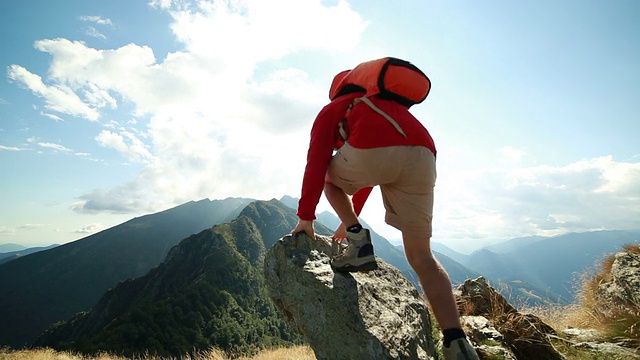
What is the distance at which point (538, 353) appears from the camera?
445 centimetres

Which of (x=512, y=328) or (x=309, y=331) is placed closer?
(x=309, y=331)

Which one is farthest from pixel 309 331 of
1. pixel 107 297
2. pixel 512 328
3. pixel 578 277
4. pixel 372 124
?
pixel 107 297

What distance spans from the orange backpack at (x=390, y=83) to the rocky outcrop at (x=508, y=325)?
125 inches

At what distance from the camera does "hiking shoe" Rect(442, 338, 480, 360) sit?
2.62m

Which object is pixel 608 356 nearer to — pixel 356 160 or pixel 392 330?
pixel 392 330

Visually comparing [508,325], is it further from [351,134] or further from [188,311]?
[188,311]

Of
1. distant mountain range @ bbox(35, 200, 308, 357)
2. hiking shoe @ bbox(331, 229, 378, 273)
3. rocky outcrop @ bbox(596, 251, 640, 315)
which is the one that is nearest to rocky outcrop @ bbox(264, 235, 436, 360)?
hiking shoe @ bbox(331, 229, 378, 273)

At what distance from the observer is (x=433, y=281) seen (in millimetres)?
2898

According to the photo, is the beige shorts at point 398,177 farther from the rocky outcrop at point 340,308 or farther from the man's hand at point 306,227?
the rocky outcrop at point 340,308

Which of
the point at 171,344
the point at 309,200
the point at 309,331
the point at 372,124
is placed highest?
the point at 372,124

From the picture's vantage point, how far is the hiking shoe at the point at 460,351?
2.62 m

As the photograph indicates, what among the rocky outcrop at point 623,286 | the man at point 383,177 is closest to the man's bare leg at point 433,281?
the man at point 383,177

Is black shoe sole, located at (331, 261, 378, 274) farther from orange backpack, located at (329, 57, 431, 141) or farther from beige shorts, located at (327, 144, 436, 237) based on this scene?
orange backpack, located at (329, 57, 431, 141)

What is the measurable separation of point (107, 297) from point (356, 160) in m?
168
